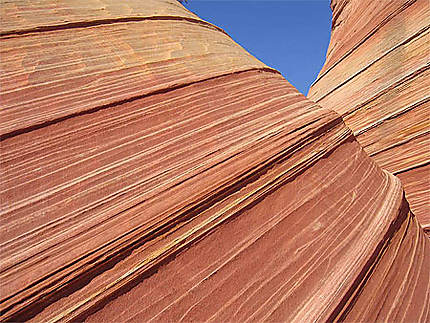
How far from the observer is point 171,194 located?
93 cm

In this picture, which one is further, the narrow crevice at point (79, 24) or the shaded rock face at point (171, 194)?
the narrow crevice at point (79, 24)

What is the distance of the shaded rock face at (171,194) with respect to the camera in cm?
79

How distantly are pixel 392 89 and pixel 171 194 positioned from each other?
93.0 inches

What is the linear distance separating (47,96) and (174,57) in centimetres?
55

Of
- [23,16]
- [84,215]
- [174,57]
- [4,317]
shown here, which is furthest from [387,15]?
[4,317]

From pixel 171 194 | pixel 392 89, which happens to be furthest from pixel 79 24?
pixel 392 89

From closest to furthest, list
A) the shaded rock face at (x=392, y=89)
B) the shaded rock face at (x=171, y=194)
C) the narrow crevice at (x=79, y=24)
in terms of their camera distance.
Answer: the shaded rock face at (x=171, y=194)
the narrow crevice at (x=79, y=24)
the shaded rock face at (x=392, y=89)

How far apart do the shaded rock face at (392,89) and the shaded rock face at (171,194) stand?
43.4 inches

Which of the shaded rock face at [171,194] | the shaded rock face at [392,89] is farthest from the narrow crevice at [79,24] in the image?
the shaded rock face at [392,89]

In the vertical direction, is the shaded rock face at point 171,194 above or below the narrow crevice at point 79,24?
below

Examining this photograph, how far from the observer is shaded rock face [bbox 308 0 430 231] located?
2.31 meters

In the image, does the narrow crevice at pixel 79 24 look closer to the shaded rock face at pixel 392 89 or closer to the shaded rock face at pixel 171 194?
the shaded rock face at pixel 171 194

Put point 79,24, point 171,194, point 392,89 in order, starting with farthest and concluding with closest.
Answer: point 392,89
point 79,24
point 171,194

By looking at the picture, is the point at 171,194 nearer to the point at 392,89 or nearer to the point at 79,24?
the point at 79,24
